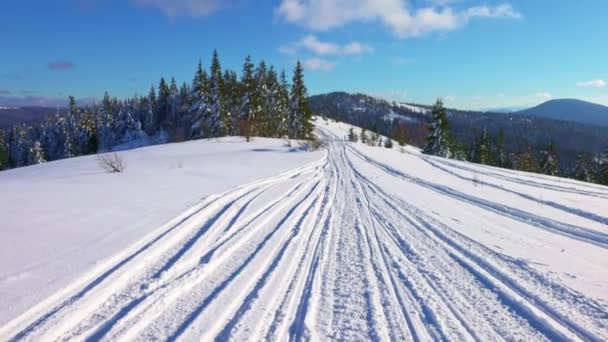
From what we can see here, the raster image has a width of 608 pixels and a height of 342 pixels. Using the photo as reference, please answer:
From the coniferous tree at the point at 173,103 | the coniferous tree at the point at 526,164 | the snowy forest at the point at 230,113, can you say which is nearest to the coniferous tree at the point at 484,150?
the coniferous tree at the point at 526,164

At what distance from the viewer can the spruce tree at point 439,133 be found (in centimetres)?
4049

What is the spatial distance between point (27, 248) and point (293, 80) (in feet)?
128

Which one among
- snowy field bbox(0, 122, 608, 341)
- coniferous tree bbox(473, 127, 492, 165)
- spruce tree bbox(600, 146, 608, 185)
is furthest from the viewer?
coniferous tree bbox(473, 127, 492, 165)

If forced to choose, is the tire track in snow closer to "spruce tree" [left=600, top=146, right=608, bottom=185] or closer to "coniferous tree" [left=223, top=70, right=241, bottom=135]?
"coniferous tree" [left=223, top=70, right=241, bottom=135]

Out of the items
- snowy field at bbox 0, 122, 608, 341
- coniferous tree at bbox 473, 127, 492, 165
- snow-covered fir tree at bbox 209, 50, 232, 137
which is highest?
snow-covered fir tree at bbox 209, 50, 232, 137

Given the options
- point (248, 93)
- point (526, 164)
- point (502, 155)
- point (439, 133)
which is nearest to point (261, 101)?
point (248, 93)

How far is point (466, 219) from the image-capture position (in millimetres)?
7582

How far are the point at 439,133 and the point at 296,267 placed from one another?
40075 mm

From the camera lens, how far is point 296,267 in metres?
4.75

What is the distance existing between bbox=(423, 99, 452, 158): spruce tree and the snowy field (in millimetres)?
32358

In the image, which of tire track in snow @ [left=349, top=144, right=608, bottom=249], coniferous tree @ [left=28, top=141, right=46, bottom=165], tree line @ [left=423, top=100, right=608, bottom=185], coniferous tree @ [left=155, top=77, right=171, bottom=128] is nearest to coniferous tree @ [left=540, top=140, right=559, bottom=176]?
tree line @ [left=423, top=100, right=608, bottom=185]

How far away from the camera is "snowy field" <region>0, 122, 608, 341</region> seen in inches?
131

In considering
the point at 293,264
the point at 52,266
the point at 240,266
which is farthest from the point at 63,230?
the point at 293,264

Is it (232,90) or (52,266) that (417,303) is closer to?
(52,266)
